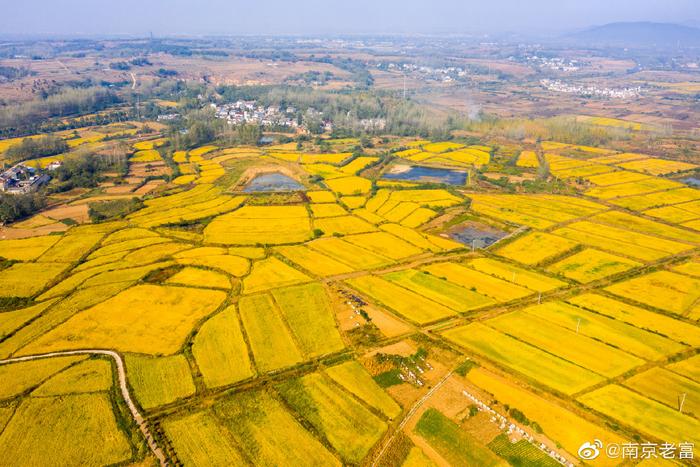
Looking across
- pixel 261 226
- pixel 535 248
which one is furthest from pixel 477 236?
pixel 261 226

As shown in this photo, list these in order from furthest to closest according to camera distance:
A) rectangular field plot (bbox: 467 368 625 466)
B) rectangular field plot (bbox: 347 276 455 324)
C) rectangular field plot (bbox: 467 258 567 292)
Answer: rectangular field plot (bbox: 467 258 567 292) → rectangular field plot (bbox: 347 276 455 324) → rectangular field plot (bbox: 467 368 625 466)

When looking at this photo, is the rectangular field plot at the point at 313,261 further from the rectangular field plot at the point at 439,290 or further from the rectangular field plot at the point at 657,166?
the rectangular field plot at the point at 657,166

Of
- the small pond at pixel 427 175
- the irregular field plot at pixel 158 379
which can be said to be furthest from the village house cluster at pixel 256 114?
the irregular field plot at pixel 158 379

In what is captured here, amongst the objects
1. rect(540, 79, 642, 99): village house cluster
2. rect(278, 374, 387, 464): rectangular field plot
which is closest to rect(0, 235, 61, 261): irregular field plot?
rect(278, 374, 387, 464): rectangular field plot

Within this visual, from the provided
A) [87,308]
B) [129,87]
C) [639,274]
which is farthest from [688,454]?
[129,87]

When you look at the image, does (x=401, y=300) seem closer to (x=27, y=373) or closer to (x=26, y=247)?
(x=27, y=373)

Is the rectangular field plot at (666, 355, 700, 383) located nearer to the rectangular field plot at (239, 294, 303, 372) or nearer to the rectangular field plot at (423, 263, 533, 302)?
the rectangular field plot at (423, 263, 533, 302)
